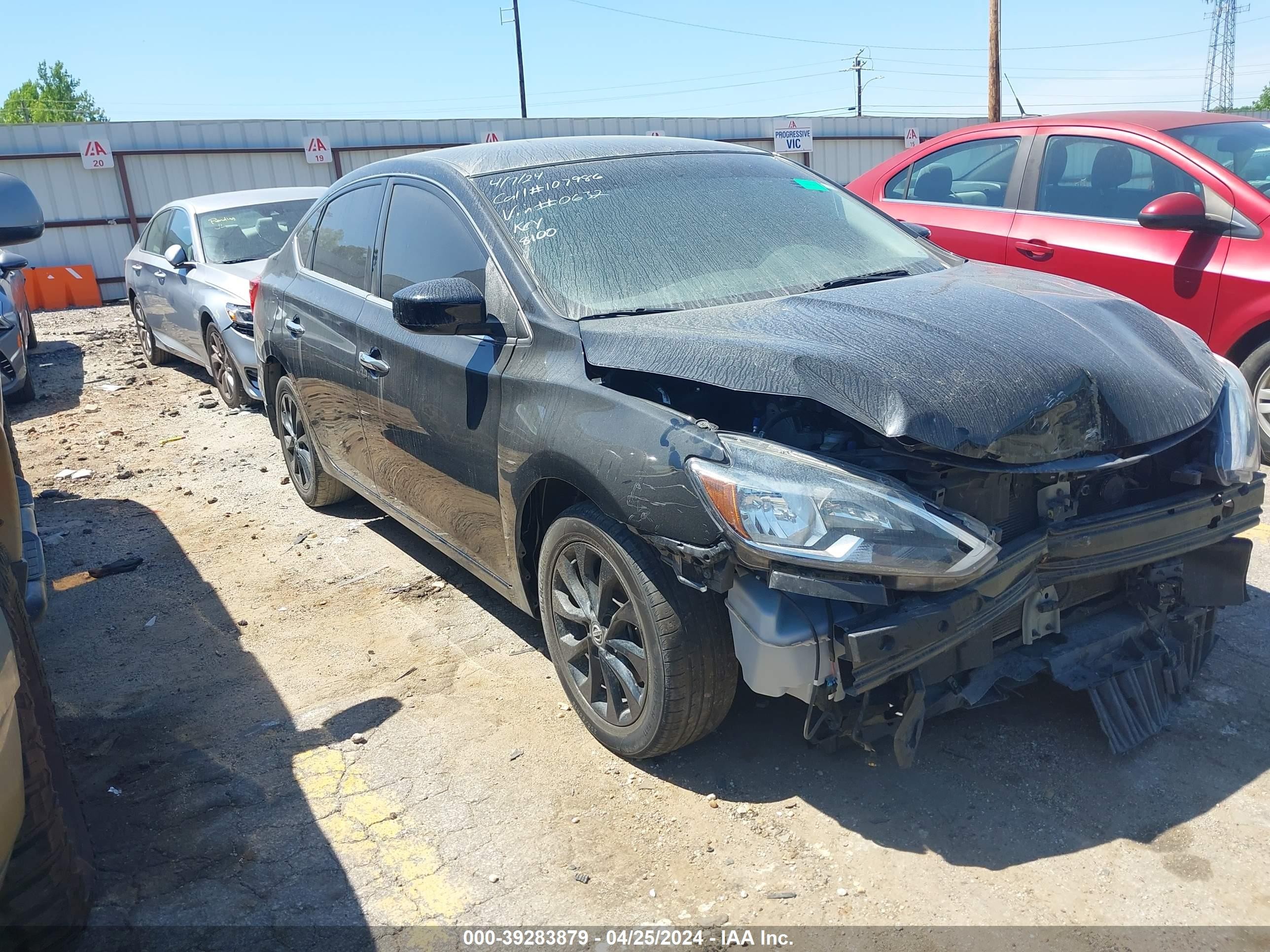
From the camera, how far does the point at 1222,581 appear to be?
312cm

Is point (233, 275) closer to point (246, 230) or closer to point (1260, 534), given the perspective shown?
point (246, 230)

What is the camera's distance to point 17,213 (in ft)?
11.5

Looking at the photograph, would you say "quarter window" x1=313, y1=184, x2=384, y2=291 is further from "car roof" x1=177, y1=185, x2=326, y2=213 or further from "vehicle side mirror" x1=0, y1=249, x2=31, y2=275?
"vehicle side mirror" x1=0, y1=249, x2=31, y2=275

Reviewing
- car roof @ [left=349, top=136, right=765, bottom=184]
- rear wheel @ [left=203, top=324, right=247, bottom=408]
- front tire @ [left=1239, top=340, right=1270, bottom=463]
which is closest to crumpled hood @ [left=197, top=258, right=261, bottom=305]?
rear wheel @ [left=203, top=324, right=247, bottom=408]

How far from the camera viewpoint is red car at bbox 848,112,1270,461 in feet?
16.8

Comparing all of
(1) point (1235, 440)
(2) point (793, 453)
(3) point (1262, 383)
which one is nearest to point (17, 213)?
(2) point (793, 453)

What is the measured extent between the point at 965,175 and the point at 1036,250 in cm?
90

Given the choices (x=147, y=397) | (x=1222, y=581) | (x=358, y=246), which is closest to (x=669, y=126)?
(x=147, y=397)

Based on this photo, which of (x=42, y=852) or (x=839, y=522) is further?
(x=839, y=522)

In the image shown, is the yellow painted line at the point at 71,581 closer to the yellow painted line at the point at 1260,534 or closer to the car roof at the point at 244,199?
the car roof at the point at 244,199

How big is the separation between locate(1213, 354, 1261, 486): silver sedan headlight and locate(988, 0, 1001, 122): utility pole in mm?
23692

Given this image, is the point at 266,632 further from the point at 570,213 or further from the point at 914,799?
the point at 914,799

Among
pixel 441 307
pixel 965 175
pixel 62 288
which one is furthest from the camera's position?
pixel 62 288

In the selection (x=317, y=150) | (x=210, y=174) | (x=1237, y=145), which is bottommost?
(x=1237, y=145)
